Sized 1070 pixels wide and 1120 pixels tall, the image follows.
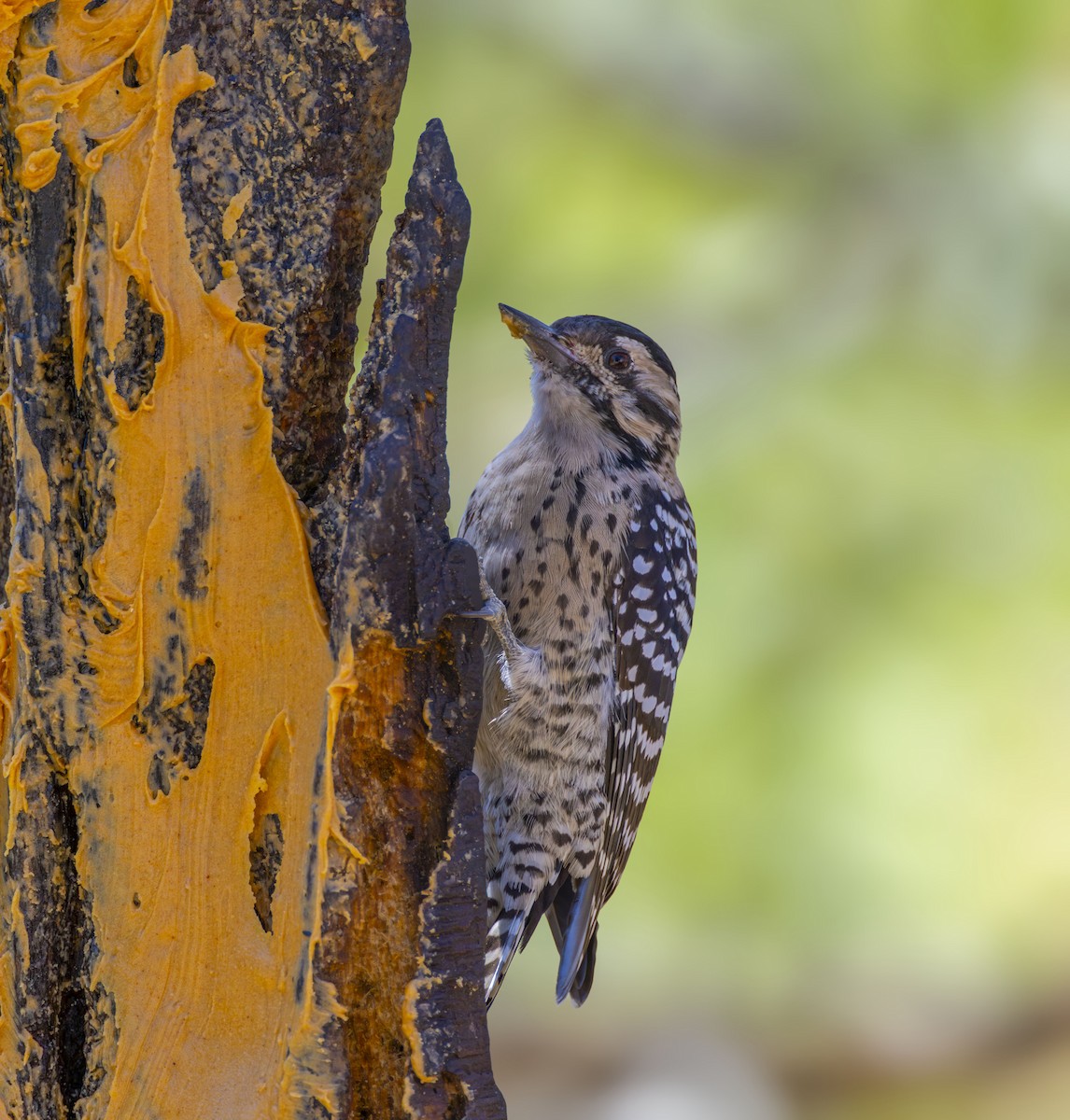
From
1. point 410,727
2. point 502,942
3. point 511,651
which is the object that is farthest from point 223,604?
point 502,942

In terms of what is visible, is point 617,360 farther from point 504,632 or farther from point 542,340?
point 504,632

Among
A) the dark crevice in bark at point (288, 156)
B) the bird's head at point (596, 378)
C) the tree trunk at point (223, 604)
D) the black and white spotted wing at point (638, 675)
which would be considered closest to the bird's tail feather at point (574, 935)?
the black and white spotted wing at point (638, 675)

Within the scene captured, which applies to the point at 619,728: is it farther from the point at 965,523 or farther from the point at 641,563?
the point at 965,523

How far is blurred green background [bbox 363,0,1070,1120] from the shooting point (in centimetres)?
606

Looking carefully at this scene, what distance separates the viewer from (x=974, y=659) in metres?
6.00

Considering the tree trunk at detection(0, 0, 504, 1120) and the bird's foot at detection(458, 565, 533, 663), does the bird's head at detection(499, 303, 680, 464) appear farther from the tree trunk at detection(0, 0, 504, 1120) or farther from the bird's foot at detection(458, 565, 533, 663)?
the tree trunk at detection(0, 0, 504, 1120)

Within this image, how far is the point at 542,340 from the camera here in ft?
12.0

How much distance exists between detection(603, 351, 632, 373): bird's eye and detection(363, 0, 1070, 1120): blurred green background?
217 centimetres

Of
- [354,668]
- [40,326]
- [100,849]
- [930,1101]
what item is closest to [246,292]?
[40,326]

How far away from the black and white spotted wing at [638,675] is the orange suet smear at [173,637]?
148 centimetres

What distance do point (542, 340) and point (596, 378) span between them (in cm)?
18

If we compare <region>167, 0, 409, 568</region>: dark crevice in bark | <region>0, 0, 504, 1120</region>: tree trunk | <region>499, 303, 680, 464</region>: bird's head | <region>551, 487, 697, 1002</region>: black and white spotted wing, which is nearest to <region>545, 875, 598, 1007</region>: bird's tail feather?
<region>551, 487, 697, 1002</region>: black and white spotted wing

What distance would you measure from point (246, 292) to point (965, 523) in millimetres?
4557

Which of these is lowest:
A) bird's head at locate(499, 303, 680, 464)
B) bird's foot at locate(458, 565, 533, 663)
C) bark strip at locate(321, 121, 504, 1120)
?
bark strip at locate(321, 121, 504, 1120)
